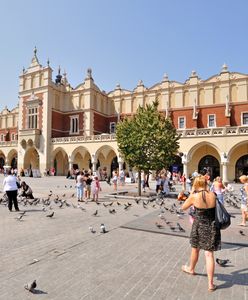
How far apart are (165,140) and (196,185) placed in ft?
39.4

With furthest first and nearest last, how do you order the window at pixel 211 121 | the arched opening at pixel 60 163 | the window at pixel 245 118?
the arched opening at pixel 60 163 < the window at pixel 211 121 < the window at pixel 245 118

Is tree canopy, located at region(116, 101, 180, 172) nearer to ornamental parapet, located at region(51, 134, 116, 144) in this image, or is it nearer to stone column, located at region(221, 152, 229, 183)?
stone column, located at region(221, 152, 229, 183)

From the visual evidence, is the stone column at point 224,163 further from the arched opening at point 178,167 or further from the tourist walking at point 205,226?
the tourist walking at point 205,226

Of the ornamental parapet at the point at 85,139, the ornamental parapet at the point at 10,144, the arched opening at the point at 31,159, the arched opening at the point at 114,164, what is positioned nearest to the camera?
the ornamental parapet at the point at 85,139

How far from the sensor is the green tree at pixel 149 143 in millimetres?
16328

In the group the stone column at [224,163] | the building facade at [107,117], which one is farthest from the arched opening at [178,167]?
the stone column at [224,163]

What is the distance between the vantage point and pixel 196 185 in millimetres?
4465

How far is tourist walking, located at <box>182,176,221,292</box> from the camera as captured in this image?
13.6ft

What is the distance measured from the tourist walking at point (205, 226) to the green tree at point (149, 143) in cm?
1175

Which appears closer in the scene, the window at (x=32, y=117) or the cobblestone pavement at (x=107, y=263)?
the cobblestone pavement at (x=107, y=263)

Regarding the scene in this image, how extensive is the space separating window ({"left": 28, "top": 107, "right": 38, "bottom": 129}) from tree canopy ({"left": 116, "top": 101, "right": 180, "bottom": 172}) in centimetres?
3001

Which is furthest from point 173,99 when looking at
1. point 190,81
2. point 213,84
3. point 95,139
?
point 95,139

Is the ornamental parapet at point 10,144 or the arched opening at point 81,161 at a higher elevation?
the ornamental parapet at point 10,144

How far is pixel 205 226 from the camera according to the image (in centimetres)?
427
